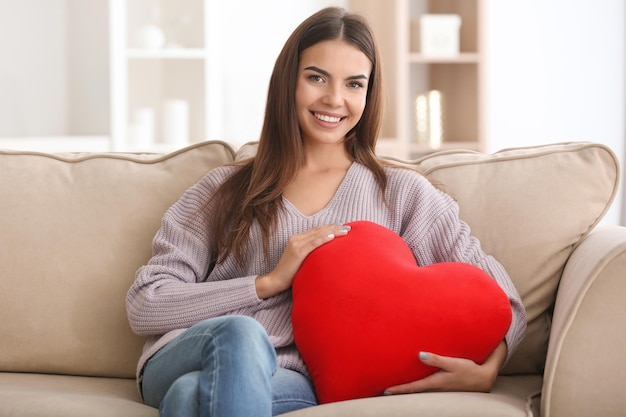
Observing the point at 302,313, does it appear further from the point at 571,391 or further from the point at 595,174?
the point at 595,174

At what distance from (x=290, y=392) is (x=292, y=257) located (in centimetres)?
30

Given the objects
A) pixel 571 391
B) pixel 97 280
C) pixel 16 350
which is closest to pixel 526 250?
pixel 571 391

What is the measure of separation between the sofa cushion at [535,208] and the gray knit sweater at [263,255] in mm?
60

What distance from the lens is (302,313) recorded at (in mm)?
1757

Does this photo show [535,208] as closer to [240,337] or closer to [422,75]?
[240,337]

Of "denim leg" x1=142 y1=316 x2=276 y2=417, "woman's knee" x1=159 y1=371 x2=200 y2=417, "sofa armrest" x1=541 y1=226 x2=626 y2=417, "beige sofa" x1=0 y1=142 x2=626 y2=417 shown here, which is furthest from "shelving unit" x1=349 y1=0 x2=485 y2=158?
"woman's knee" x1=159 y1=371 x2=200 y2=417

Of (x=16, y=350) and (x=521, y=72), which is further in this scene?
(x=521, y=72)

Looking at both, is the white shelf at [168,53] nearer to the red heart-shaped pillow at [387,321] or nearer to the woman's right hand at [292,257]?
the woman's right hand at [292,257]

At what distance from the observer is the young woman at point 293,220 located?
5.76 ft

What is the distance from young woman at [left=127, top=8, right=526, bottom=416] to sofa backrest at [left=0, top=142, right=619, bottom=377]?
8 centimetres

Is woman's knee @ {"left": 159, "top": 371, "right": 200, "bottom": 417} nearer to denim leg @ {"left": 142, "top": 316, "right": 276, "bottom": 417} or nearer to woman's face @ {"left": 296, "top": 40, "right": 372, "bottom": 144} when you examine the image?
denim leg @ {"left": 142, "top": 316, "right": 276, "bottom": 417}

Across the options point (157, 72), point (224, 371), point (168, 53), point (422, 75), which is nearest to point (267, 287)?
point (224, 371)

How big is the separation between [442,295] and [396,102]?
8.83 ft

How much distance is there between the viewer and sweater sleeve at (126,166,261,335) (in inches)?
72.6
